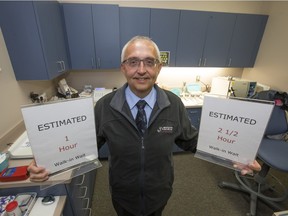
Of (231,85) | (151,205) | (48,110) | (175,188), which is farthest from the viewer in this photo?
(231,85)

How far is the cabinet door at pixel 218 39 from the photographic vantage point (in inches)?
93.8

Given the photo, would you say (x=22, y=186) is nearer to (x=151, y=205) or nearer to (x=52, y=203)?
(x=52, y=203)

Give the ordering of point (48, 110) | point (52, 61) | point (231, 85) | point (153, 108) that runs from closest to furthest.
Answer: point (48, 110)
point (153, 108)
point (52, 61)
point (231, 85)

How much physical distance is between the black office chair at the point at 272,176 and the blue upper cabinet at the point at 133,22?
6.18 feet

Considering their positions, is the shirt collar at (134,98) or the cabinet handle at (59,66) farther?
the cabinet handle at (59,66)

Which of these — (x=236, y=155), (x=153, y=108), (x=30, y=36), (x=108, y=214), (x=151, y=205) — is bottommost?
(x=108, y=214)

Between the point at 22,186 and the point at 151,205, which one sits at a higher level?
the point at 22,186

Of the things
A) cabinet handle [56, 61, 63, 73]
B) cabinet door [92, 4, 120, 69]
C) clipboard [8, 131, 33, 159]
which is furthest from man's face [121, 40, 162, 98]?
cabinet door [92, 4, 120, 69]

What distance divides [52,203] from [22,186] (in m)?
0.21

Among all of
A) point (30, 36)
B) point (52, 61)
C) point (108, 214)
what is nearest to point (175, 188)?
point (108, 214)

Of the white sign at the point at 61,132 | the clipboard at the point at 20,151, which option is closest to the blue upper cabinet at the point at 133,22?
the clipboard at the point at 20,151

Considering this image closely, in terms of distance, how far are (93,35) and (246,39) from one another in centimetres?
233

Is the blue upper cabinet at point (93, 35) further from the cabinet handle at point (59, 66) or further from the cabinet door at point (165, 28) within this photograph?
the cabinet door at point (165, 28)

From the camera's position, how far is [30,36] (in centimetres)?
149
